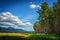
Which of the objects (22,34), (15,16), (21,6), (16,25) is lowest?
(22,34)

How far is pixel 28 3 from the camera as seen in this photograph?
3172 millimetres

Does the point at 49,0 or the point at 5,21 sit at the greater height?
the point at 49,0

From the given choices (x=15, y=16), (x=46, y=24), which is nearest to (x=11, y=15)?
(x=15, y=16)

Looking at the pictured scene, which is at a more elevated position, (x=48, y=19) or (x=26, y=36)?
(x=48, y=19)

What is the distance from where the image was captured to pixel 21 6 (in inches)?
126

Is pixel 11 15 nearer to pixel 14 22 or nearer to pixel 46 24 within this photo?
pixel 14 22

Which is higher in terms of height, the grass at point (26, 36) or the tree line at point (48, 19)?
the tree line at point (48, 19)

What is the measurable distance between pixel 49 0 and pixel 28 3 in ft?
1.48

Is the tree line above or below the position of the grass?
above

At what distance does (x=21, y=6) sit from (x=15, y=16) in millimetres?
255

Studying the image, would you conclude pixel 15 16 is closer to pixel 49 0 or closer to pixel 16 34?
pixel 16 34

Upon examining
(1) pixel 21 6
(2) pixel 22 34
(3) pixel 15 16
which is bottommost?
(2) pixel 22 34

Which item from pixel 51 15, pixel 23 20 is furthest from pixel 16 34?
pixel 51 15

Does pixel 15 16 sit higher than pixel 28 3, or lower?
lower
